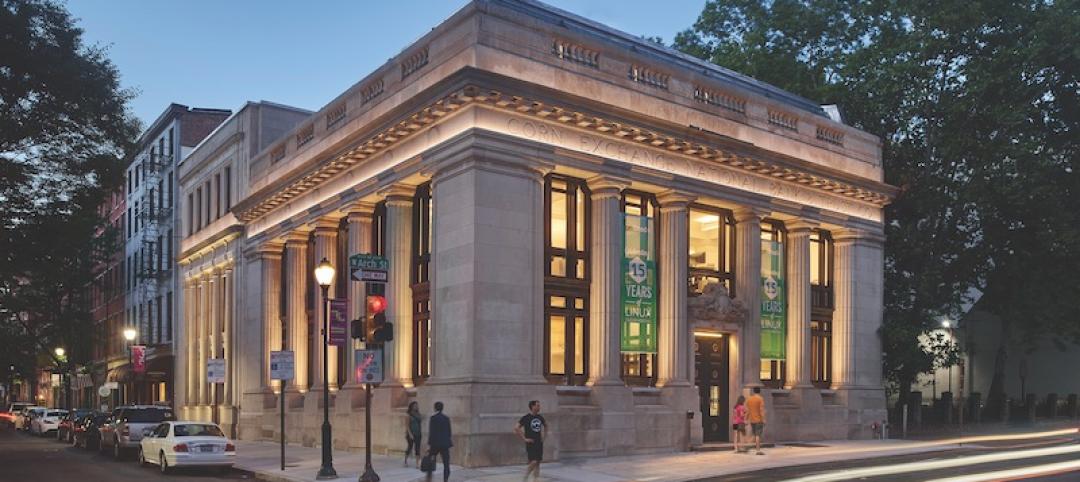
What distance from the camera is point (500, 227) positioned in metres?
26.0

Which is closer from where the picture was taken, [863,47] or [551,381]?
[551,381]

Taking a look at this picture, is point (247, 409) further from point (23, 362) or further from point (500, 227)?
point (500, 227)

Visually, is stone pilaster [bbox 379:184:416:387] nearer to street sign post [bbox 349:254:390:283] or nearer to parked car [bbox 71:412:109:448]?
street sign post [bbox 349:254:390:283]

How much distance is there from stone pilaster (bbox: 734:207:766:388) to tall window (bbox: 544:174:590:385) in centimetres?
622

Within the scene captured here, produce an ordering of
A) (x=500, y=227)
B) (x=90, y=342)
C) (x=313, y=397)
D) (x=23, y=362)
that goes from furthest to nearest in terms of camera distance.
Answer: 1. (x=90, y=342)
2. (x=23, y=362)
3. (x=313, y=397)
4. (x=500, y=227)

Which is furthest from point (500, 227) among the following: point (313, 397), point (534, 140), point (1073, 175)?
point (1073, 175)

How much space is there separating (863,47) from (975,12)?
231 inches

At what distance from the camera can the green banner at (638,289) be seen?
2911cm

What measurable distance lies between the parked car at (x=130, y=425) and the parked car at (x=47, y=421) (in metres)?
22.4

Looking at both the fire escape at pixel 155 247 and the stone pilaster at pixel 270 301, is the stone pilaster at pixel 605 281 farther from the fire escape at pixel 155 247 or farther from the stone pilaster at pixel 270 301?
the fire escape at pixel 155 247

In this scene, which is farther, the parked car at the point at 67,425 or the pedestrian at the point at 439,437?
the parked car at the point at 67,425

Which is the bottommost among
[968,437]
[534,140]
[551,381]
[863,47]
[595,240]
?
[968,437]

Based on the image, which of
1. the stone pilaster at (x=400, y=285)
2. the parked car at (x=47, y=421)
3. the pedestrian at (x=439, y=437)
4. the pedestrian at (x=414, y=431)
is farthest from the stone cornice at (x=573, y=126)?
the parked car at (x=47, y=421)

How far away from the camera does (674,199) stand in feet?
99.1
